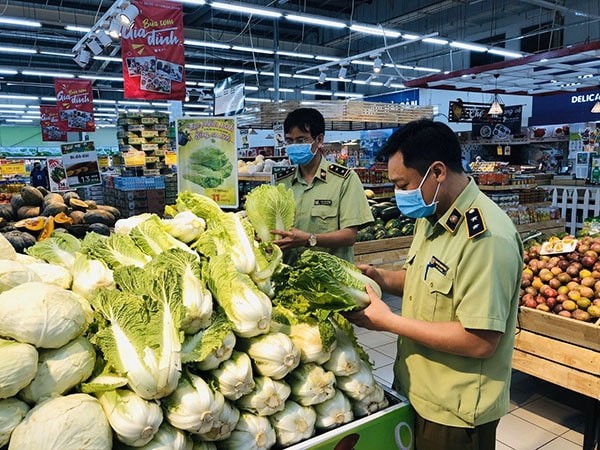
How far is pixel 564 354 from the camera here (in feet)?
10.7

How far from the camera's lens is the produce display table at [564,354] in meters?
3.05

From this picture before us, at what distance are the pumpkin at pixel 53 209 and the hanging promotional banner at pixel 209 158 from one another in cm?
126

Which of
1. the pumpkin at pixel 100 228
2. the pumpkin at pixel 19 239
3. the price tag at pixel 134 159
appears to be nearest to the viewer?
the pumpkin at pixel 19 239

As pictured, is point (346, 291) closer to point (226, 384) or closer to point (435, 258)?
point (435, 258)

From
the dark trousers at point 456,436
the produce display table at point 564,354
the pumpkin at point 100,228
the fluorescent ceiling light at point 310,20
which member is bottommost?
the produce display table at point 564,354

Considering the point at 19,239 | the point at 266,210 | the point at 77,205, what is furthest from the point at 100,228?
the point at 266,210

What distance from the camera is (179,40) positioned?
6.72 meters

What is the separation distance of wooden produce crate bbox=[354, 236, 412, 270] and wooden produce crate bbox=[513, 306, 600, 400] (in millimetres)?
2653

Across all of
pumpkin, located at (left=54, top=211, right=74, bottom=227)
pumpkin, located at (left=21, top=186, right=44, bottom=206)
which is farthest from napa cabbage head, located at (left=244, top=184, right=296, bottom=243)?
pumpkin, located at (left=21, top=186, right=44, bottom=206)

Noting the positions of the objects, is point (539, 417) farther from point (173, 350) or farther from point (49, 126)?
point (49, 126)

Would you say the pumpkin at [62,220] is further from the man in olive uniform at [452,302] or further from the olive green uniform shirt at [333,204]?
the man in olive uniform at [452,302]

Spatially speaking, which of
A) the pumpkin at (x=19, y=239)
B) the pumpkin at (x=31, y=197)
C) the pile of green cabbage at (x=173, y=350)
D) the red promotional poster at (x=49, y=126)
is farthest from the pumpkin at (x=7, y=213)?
the red promotional poster at (x=49, y=126)

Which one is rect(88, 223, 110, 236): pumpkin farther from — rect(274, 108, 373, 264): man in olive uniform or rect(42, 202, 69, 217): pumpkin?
rect(274, 108, 373, 264): man in olive uniform

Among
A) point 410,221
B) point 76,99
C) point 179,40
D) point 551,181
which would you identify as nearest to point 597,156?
point 551,181
